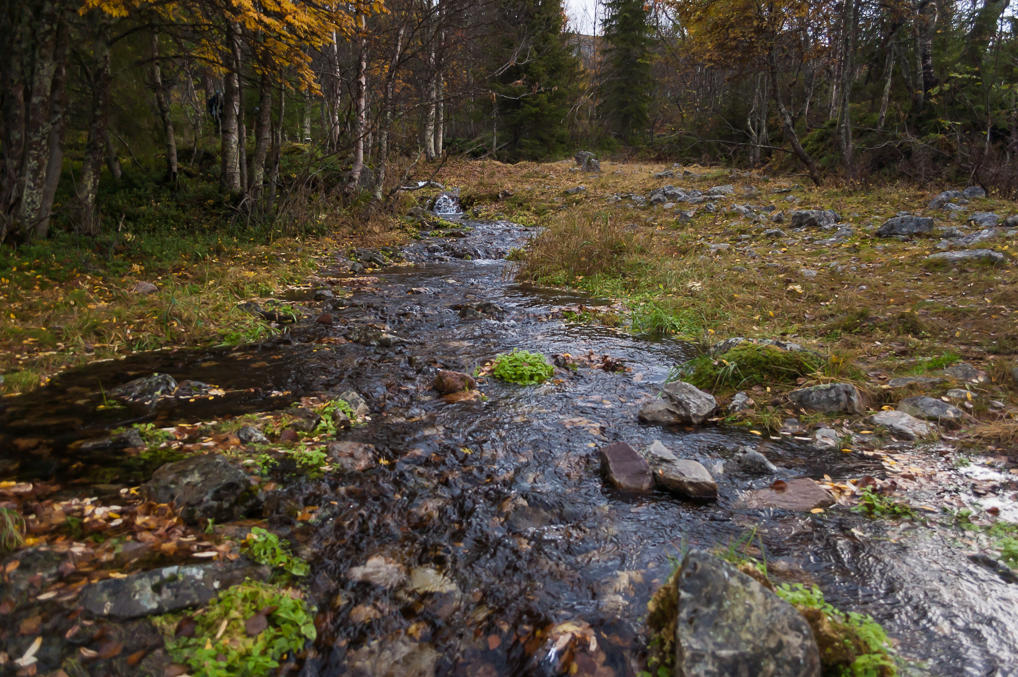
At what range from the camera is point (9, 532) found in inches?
97.1

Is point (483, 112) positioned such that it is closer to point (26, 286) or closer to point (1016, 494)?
point (26, 286)

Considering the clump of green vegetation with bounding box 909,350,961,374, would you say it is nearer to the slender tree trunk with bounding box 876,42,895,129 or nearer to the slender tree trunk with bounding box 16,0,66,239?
the slender tree trunk with bounding box 16,0,66,239

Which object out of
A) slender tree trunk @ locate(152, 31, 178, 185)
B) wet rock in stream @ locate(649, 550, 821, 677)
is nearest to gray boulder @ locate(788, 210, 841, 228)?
wet rock in stream @ locate(649, 550, 821, 677)

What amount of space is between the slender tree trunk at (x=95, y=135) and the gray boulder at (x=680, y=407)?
916cm

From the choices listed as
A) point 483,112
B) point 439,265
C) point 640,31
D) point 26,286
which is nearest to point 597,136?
point 640,31

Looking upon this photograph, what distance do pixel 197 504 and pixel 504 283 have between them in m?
7.26

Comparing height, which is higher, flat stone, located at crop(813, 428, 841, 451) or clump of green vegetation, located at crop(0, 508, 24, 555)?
clump of green vegetation, located at crop(0, 508, 24, 555)

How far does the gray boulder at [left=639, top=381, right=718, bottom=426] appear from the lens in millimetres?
4270

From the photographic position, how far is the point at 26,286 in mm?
6473

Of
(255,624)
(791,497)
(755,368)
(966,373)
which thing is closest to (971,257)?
(966,373)

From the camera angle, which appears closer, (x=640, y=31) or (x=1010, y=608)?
(x=1010, y=608)

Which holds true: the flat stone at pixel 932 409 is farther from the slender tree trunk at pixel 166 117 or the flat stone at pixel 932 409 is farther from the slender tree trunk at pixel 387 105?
the slender tree trunk at pixel 166 117

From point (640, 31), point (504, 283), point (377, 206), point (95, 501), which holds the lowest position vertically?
point (95, 501)

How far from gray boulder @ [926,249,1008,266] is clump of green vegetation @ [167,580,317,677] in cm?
921
